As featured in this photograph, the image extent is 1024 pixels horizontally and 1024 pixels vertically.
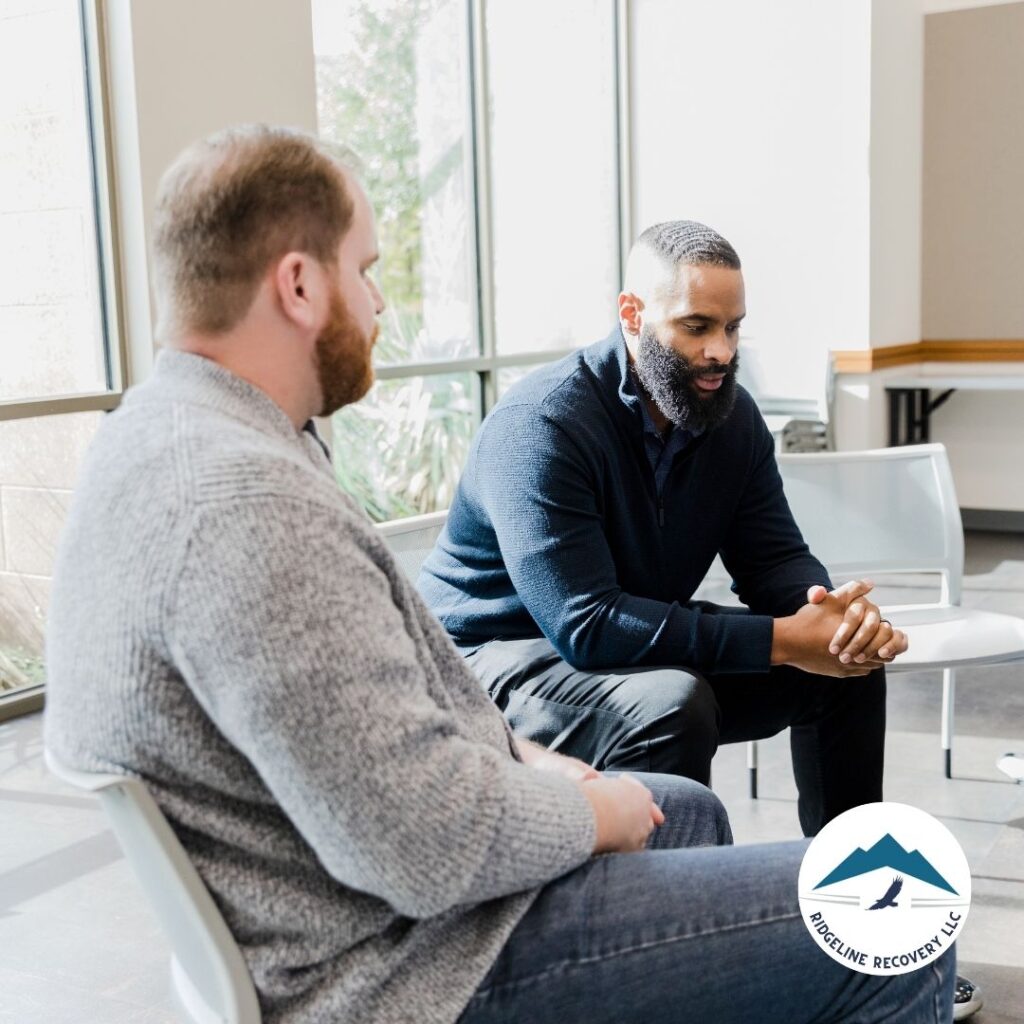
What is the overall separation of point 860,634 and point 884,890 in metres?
0.76

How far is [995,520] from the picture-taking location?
6031mm

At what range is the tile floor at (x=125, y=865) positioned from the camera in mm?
2029

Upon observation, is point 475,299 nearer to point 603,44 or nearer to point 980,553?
point 603,44

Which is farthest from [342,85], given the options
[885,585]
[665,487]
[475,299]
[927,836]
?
[927,836]

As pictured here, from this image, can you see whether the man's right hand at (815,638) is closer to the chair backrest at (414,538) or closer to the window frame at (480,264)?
the chair backrest at (414,538)

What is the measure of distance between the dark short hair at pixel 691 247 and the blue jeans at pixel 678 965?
1.23 meters

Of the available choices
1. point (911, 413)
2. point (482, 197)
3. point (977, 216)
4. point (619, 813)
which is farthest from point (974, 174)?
point (619, 813)

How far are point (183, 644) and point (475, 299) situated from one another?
4.61 meters

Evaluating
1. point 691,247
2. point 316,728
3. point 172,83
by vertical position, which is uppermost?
point 172,83

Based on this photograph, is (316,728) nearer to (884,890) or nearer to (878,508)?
(884,890)

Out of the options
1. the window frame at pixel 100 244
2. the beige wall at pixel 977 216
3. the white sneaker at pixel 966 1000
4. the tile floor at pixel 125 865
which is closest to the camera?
the white sneaker at pixel 966 1000

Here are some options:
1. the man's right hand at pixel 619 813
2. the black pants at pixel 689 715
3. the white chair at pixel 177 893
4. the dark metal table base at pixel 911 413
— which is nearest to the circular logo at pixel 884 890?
the man's right hand at pixel 619 813

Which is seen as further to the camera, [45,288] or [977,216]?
[977,216]

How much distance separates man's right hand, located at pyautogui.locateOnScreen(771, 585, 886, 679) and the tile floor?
0.52 m
